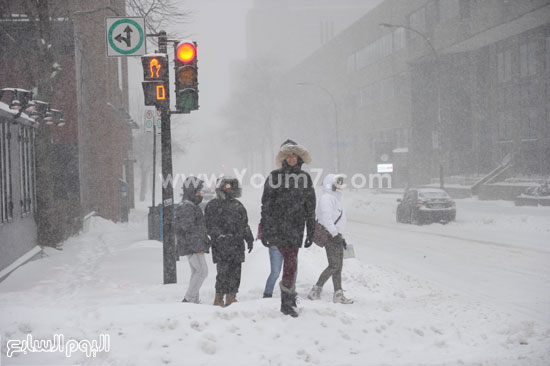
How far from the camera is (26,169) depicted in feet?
44.3

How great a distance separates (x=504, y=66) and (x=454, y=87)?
456 centimetres

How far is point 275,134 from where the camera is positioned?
90.6 meters

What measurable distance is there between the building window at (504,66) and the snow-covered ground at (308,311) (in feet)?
86.8

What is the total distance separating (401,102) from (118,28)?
42185mm

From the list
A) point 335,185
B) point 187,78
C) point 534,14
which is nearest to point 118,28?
point 187,78

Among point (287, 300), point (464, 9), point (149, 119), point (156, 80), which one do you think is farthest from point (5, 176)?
point (464, 9)

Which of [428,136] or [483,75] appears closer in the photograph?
[483,75]

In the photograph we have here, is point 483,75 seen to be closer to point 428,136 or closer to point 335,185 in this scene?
point 428,136

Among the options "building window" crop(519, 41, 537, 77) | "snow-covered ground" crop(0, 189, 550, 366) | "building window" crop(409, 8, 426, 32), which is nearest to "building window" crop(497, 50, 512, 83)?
"building window" crop(519, 41, 537, 77)

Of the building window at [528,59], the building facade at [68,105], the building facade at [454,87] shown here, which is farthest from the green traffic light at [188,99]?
the building window at [528,59]

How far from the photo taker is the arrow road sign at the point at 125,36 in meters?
10.0

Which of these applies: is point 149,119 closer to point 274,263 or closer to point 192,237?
point 192,237

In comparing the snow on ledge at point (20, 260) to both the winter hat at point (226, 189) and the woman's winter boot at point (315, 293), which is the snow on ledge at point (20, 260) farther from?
the woman's winter boot at point (315, 293)

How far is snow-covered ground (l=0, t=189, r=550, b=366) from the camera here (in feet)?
17.2
